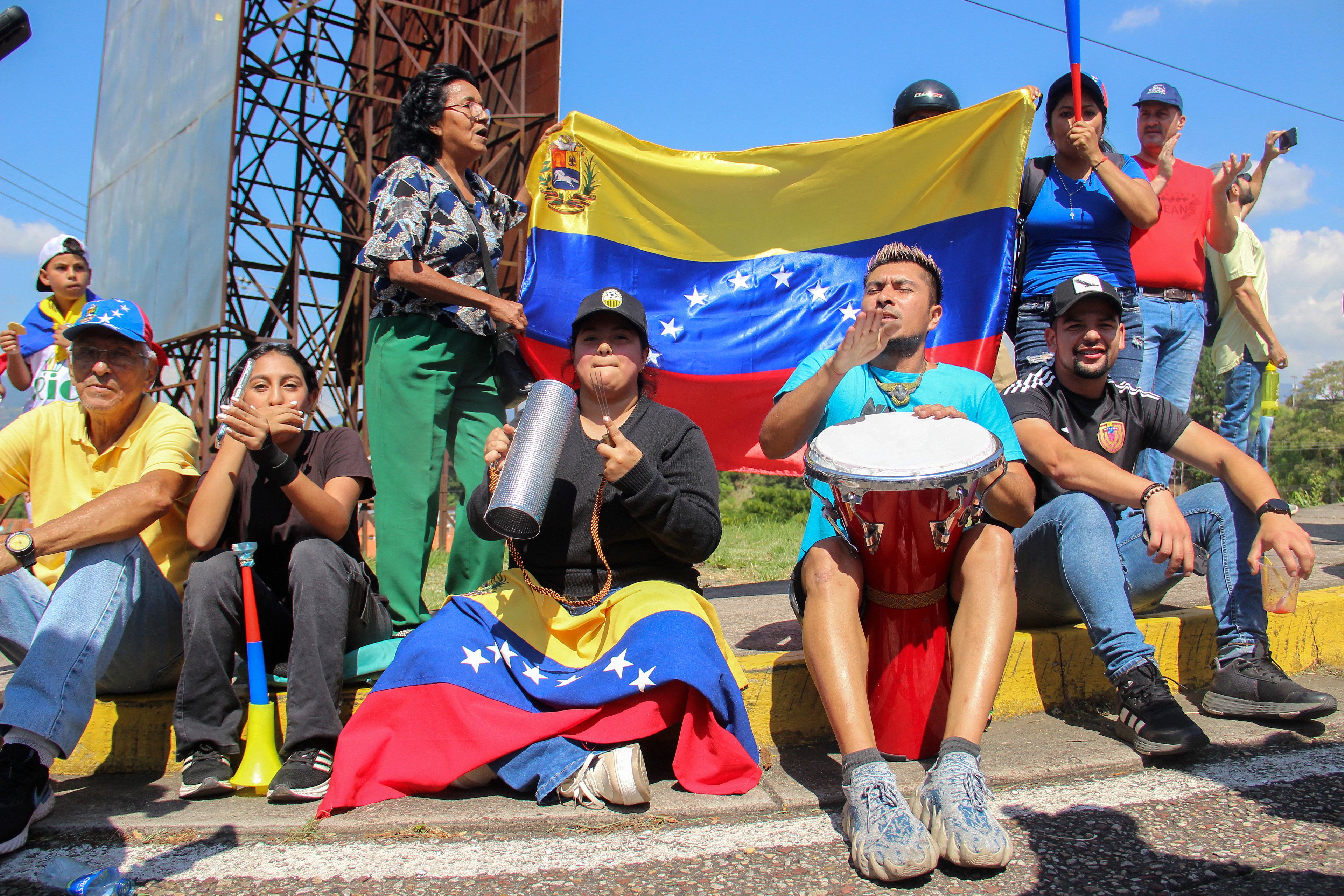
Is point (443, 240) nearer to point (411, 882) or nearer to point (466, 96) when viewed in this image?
point (466, 96)

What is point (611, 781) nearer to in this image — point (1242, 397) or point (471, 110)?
point (471, 110)

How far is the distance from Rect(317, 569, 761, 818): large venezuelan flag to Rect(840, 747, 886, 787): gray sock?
0.32 metres

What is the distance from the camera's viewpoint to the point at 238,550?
2596mm

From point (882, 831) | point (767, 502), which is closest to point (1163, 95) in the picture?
point (882, 831)

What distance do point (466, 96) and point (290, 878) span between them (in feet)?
10.1

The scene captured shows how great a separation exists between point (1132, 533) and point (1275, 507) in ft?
1.57

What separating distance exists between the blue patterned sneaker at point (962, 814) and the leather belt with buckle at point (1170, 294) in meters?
3.21

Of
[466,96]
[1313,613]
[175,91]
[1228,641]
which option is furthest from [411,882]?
[175,91]

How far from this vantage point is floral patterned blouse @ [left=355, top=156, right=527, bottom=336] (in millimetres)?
3520

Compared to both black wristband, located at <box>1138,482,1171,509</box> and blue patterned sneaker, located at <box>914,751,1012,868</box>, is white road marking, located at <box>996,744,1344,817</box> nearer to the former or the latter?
blue patterned sneaker, located at <box>914,751,1012,868</box>

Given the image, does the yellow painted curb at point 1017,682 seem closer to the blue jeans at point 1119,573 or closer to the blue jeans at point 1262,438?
the blue jeans at point 1119,573

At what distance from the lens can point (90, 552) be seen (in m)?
2.52

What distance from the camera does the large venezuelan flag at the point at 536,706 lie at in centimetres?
239

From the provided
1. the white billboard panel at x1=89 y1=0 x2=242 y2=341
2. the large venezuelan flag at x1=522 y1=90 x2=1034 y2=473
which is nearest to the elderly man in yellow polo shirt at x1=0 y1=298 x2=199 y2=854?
the large venezuelan flag at x1=522 y1=90 x2=1034 y2=473
